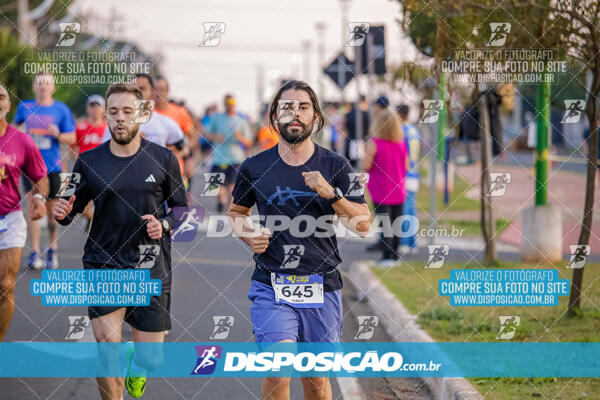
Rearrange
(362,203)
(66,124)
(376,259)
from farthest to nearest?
1. (376,259)
2. (66,124)
3. (362,203)

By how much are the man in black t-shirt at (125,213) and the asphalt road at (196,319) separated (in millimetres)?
1032

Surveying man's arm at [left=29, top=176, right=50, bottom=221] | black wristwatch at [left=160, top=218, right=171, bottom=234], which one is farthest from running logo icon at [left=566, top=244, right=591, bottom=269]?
man's arm at [left=29, top=176, right=50, bottom=221]

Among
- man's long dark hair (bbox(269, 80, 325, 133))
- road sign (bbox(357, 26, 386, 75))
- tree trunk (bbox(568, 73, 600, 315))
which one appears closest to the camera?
man's long dark hair (bbox(269, 80, 325, 133))

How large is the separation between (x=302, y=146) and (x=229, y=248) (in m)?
Answer: 9.52

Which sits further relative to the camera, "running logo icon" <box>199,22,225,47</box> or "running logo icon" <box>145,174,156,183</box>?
"running logo icon" <box>199,22,225,47</box>

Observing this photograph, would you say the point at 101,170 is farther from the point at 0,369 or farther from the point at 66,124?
the point at 66,124

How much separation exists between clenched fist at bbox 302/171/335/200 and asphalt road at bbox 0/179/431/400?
2.06 metres

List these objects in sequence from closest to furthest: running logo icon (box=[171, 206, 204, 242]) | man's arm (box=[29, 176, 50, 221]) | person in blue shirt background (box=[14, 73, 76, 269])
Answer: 1. running logo icon (box=[171, 206, 204, 242])
2. man's arm (box=[29, 176, 50, 221])
3. person in blue shirt background (box=[14, 73, 76, 269])

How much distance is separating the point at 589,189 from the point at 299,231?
4.05m

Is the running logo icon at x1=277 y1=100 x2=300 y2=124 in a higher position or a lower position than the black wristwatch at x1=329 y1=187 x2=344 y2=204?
higher

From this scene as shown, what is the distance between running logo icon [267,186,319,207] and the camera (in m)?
4.81

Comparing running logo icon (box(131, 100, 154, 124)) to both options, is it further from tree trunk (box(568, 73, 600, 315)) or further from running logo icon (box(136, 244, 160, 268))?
tree trunk (box(568, 73, 600, 315))

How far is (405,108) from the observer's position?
12.4m

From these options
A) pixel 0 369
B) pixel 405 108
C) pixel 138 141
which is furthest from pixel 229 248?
pixel 138 141
